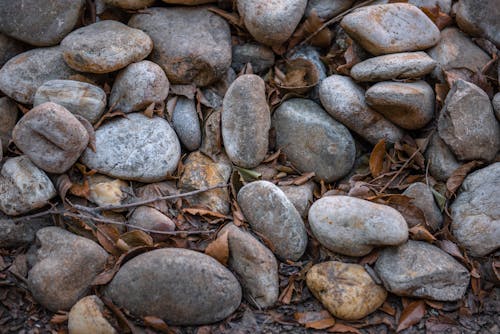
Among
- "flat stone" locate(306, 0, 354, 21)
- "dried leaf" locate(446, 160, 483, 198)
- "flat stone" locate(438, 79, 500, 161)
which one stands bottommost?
"dried leaf" locate(446, 160, 483, 198)

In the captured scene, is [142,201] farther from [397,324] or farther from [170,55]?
[397,324]

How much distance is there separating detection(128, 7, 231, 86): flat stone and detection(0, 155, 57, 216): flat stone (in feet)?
2.79

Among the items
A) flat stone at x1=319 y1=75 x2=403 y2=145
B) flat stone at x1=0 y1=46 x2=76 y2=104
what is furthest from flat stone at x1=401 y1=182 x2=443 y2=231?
flat stone at x1=0 y1=46 x2=76 y2=104

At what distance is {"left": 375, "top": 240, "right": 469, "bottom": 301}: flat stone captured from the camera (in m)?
2.57

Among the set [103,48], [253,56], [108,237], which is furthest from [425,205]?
[103,48]

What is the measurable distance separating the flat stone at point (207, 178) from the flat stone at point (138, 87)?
0.37 m

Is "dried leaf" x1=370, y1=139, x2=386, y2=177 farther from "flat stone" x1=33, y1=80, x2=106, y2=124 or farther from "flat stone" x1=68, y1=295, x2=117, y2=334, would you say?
"flat stone" x1=68, y1=295, x2=117, y2=334

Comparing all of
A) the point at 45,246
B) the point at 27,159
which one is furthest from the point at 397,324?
the point at 27,159

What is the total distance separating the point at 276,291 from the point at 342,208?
0.48 meters

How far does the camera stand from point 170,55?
3.03m

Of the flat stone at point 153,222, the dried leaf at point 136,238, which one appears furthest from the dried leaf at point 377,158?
the dried leaf at point 136,238

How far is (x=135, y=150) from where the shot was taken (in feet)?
9.32

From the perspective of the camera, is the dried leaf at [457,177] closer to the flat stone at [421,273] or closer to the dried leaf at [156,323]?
the flat stone at [421,273]

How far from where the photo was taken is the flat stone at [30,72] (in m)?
2.89
